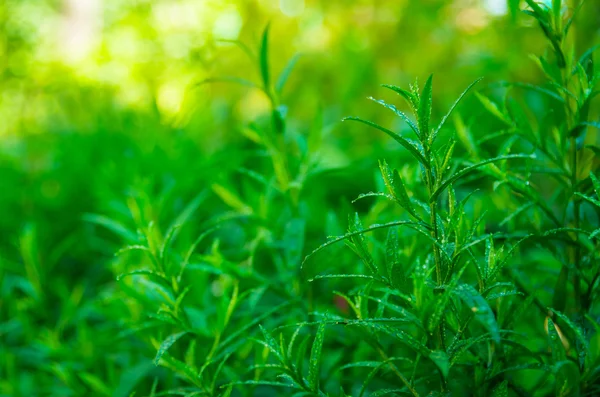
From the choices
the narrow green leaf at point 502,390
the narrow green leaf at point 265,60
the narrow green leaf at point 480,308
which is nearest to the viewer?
the narrow green leaf at point 480,308

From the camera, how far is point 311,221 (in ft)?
3.93

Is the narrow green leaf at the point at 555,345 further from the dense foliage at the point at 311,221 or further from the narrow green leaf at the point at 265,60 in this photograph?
the narrow green leaf at the point at 265,60

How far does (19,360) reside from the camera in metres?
1.25

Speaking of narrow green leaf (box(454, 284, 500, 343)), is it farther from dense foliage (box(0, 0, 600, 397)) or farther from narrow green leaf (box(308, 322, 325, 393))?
narrow green leaf (box(308, 322, 325, 393))

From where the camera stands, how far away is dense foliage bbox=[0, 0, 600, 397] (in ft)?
2.04

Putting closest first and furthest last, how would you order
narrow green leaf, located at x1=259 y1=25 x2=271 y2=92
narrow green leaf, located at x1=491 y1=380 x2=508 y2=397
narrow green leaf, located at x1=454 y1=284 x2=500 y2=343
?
narrow green leaf, located at x1=454 y1=284 x2=500 y2=343
narrow green leaf, located at x1=491 y1=380 x2=508 y2=397
narrow green leaf, located at x1=259 y1=25 x2=271 y2=92

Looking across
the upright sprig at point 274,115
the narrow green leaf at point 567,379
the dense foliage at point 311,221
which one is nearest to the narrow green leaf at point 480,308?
the dense foliage at point 311,221

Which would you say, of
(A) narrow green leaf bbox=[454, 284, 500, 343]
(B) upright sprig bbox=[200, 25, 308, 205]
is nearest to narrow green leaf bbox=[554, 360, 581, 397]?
(A) narrow green leaf bbox=[454, 284, 500, 343]

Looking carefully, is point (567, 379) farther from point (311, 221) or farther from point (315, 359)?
point (311, 221)

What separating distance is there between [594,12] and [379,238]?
951 mm

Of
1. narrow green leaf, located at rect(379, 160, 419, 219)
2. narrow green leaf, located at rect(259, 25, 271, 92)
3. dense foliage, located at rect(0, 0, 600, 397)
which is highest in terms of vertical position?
narrow green leaf, located at rect(259, 25, 271, 92)

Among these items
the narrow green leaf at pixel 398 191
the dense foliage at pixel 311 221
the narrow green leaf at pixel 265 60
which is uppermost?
the narrow green leaf at pixel 265 60

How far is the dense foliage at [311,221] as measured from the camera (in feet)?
2.04

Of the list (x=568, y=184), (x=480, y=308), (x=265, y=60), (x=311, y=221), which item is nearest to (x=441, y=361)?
(x=480, y=308)
